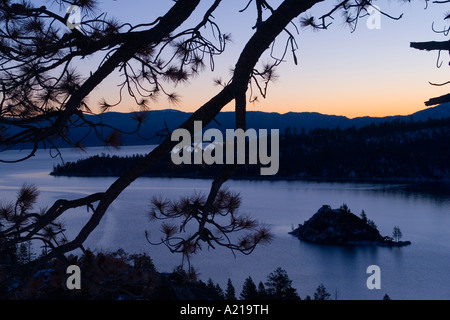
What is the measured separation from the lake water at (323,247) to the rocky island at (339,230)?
1.60 ft

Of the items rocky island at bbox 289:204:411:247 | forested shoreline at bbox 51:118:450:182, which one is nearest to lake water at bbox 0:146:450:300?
rocky island at bbox 289:204:411:247

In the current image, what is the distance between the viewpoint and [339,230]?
976 inches

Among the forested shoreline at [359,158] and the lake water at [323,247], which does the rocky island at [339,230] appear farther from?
the forested shoreline at [359,158]

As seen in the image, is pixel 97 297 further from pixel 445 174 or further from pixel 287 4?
pixel 445 174

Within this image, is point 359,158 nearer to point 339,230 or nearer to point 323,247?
point 339,230

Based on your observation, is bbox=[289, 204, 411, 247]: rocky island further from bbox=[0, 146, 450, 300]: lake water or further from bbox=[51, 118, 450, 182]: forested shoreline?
bbox=[51, 118, 450, 182]: forested shoreline

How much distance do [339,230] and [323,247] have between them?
1607 mm

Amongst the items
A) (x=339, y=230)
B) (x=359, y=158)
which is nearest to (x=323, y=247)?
(x=339, y=230)

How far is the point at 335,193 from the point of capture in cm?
3362

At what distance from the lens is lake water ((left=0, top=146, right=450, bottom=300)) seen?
16.2m

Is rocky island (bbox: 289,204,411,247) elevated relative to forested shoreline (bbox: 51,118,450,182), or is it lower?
lower

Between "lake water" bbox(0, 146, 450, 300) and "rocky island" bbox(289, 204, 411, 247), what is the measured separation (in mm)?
489

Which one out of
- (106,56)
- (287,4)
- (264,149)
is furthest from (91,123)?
(287,4)

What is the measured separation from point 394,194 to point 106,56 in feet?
108
